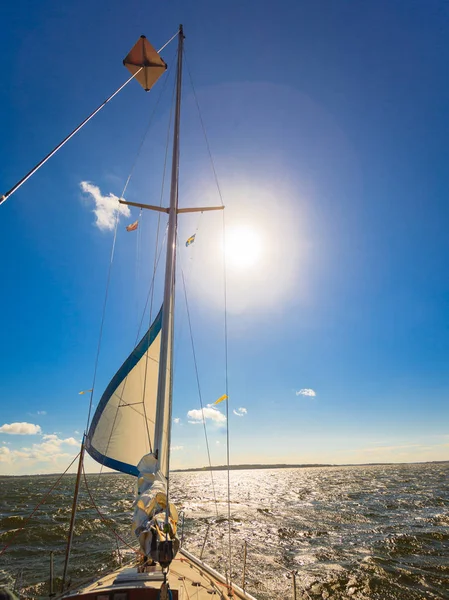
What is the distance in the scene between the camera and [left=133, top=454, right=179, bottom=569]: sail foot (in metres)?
4.95

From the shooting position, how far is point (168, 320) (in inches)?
309

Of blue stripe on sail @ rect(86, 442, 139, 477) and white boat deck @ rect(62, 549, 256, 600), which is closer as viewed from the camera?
white boat deck @ rect(62, 549, 256, 600)

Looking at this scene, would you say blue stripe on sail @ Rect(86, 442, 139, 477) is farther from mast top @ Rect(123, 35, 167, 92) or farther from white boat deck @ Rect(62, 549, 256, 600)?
mast top @ Rect(123, 35, 167, 92)

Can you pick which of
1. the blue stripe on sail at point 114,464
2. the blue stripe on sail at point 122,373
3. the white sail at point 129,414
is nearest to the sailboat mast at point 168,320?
the white sail at point 129,414

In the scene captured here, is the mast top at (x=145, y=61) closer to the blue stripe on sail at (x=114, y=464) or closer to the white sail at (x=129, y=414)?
the white sail at (x=129, y=414)

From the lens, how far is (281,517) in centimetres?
2595

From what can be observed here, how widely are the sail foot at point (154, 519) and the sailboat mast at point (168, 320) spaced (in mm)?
527

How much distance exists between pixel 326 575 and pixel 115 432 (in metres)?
11.1

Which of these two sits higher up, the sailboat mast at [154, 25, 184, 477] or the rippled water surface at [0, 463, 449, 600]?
the sailboat mast at [154, 25, 184, 477]

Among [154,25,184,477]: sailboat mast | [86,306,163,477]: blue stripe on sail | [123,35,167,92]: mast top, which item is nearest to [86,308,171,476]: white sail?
[86,306,163,477]: blue stripe on sail

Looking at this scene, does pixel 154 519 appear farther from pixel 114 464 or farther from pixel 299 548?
pixel 299 548

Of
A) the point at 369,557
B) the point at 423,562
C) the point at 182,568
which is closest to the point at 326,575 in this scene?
the point at 369,557

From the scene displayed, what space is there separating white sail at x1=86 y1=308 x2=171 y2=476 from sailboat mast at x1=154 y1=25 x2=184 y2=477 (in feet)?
5.74

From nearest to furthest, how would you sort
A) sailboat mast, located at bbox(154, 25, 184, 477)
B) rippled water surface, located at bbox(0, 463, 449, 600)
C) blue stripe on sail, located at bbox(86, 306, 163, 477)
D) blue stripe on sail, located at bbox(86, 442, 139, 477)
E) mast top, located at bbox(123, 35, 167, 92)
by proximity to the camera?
sailboat mast, located at bbox(154, 25, 184, 477) → mast top, located at bbox(123, 35, 167, 92) → blue stripe on sail, located at bbox(86, 442, 139, 477) → blue stripe on sail, located at bbox(86, 306, 163, 477) → rippled water surface, located at bbox(0, 463, 449, 600)
